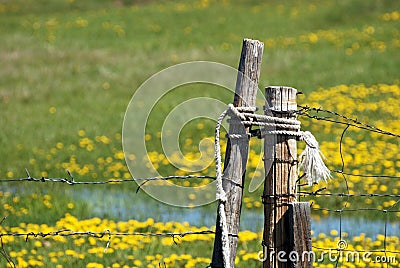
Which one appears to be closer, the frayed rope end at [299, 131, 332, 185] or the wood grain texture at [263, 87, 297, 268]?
the wood grain texture at [263, 87, 297, 268]

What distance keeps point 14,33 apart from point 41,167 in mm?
17380

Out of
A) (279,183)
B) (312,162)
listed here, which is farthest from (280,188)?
(312,162)

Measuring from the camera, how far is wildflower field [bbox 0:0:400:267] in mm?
7508

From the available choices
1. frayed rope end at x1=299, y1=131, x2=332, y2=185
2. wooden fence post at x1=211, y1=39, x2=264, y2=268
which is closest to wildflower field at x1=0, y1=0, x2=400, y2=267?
frayed rope end at x1=299, y1=131, x2=332, y2=185

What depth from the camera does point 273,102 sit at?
4.40 meters

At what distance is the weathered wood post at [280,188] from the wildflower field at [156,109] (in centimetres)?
50

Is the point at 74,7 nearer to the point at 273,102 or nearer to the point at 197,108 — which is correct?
the point at 197,108

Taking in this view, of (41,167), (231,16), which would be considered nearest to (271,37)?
(231,16)

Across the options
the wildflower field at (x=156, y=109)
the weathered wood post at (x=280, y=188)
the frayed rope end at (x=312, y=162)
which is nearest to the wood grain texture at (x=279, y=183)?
the weathered wood post at (x=280, y=188)

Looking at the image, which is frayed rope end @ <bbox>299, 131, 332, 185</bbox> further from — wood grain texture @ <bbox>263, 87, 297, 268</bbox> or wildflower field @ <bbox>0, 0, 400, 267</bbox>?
wildflower field @ <bbox>0, 0, 400, 267</bbox>

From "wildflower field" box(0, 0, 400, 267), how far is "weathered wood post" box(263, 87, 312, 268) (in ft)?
1.66

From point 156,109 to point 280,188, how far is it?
11.9m

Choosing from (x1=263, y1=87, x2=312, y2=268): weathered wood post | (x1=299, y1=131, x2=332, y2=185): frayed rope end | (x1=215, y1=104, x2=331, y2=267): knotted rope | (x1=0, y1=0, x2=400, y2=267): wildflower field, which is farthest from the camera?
(x1=0, y1=0, x2=400, y2=267): wildflower field

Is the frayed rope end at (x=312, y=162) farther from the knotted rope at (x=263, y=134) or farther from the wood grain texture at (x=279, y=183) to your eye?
the wood grain texture at (x=279, y=183)
